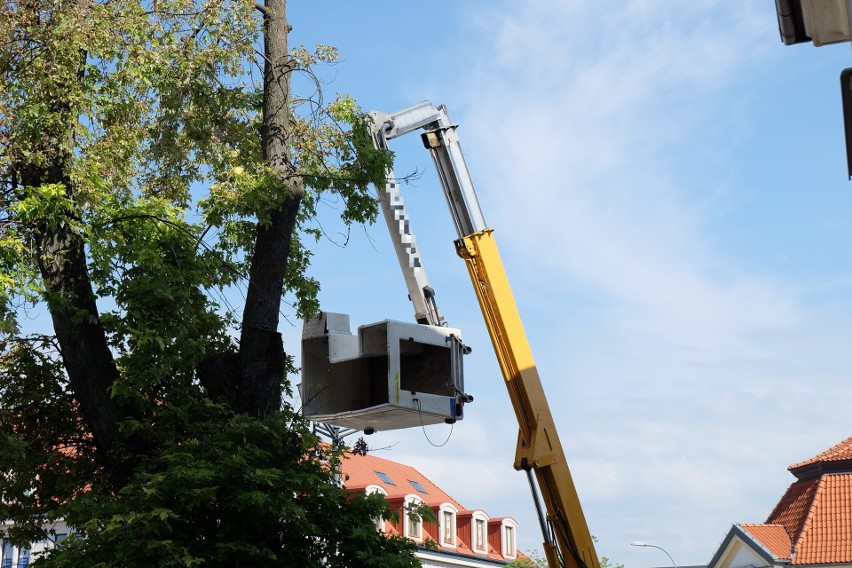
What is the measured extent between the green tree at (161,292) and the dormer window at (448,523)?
148 ft

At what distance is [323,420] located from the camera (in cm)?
1416

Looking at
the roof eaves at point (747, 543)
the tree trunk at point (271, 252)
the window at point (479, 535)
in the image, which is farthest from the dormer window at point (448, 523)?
the tree trunk at point (271, 252)

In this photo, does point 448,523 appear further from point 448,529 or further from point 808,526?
point 808,526

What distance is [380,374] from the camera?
14.8m

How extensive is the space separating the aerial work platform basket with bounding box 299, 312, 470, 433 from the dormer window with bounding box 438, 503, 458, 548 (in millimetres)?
44472

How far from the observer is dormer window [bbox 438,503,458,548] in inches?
2310

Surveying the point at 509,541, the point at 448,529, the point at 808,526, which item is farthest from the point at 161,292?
the point at 509,541

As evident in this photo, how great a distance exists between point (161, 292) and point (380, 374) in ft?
10.2

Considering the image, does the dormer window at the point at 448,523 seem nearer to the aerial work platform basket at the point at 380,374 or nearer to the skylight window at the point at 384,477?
the skylight window at the point at 384,477

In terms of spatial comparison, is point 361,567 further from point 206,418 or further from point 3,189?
point 3,189

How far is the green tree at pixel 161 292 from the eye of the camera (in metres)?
12.6

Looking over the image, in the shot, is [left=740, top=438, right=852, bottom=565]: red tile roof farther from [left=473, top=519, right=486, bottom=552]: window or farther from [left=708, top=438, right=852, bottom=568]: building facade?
[left=473, top=519, right=486, bottom=552]: window

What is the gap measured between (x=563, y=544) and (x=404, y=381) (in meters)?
2.88

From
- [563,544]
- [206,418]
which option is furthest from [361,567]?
[563,544]
